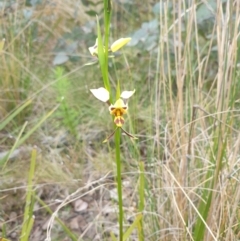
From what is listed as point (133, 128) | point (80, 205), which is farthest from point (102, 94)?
point (80, 205)

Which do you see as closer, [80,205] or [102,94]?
[102,94]

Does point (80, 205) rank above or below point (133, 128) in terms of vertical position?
below

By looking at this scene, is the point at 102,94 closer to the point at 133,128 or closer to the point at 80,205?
the point at 133,128

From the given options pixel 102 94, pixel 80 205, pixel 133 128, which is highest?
pixel 102 94

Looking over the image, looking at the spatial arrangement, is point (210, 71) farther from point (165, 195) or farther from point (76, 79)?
point (165, 195)

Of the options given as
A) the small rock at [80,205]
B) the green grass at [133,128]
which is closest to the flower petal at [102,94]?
the green grass at [133,128]

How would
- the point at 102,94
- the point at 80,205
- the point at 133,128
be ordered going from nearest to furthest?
the point at 102,94 → the point at 133,128 → the point at 80,205

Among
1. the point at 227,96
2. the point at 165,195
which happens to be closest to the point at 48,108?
the point at 165,195

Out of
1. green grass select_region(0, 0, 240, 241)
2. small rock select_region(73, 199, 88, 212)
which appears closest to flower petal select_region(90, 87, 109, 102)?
green grass select_region(0, 0, 240, 241)
